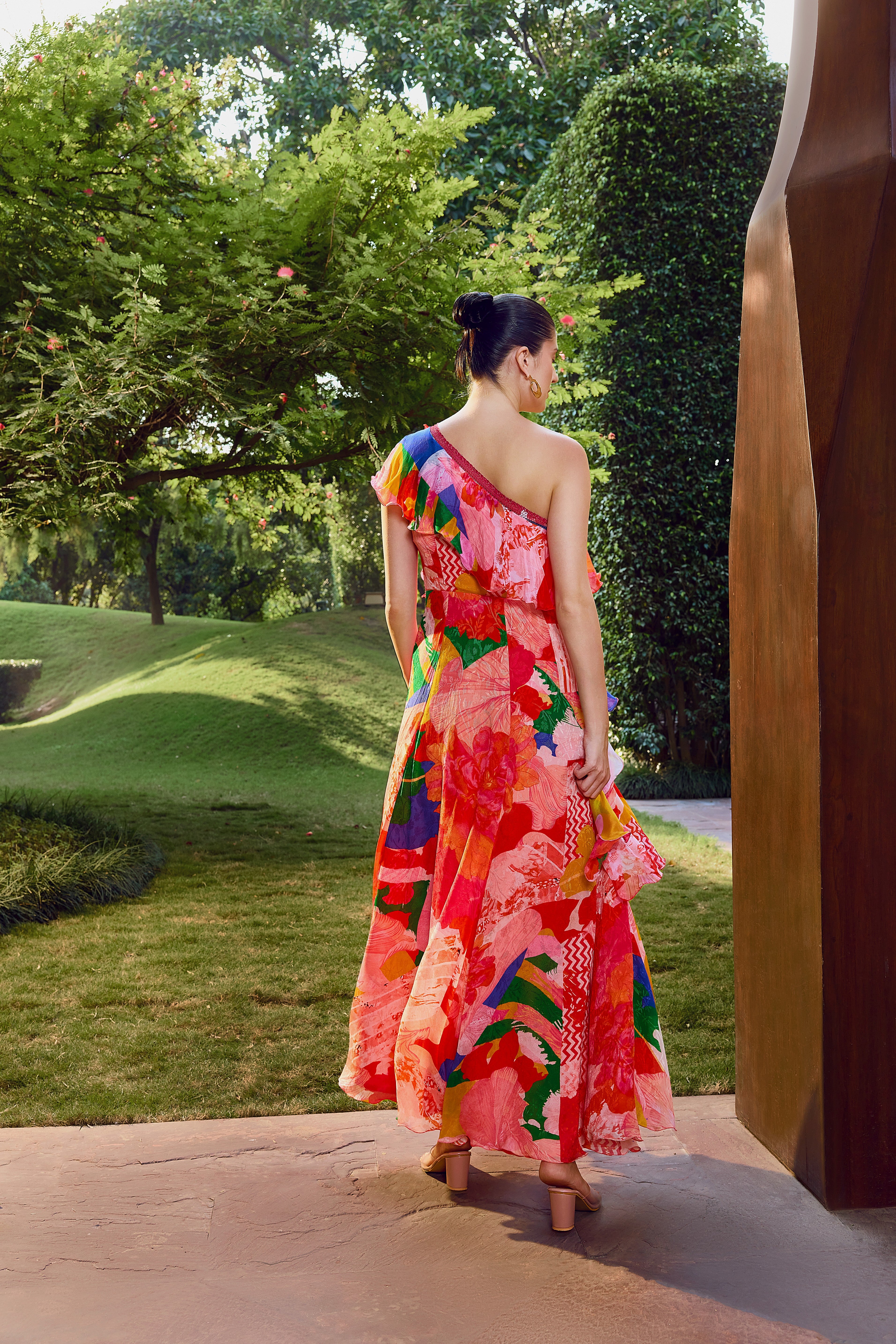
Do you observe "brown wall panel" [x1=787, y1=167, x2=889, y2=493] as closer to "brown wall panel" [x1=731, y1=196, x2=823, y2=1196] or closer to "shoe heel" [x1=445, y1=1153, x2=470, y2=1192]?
"brown wall panel" [x1=731, y1=196, x2=823, y2=1196]

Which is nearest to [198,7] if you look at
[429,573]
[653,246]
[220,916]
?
[653,246]

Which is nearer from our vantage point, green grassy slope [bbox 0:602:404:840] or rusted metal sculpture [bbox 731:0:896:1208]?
rusted metal sculpture [bbox 731:0:896:1208]

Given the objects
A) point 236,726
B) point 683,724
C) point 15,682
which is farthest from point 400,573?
point 15,682

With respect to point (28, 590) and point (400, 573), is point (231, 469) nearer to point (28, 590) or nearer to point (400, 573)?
point (400, 573)

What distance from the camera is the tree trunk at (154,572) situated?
742 inches

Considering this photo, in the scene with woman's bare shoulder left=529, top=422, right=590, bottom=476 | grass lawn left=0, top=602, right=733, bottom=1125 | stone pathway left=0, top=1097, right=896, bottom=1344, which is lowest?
grass lawn left=0, top=602, right=733, bottom=1125

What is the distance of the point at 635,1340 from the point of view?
6.24ft

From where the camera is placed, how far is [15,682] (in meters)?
20.0

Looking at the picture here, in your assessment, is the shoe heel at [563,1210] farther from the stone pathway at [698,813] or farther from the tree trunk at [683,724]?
the tree trunk at [683,724]

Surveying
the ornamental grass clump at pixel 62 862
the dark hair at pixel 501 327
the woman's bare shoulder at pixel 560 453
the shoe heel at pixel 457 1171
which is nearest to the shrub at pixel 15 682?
the ornamental grass clump at pixel 62 862

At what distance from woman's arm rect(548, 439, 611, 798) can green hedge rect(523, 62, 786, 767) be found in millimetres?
8473

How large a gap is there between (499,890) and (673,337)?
30.9 ft

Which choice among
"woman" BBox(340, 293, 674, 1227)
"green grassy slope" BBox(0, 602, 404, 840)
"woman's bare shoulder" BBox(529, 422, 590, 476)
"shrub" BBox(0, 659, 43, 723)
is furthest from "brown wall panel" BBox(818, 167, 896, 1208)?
"shrub" BBox(0, 659, 43, 723)

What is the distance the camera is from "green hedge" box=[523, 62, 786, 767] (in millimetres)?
10609
